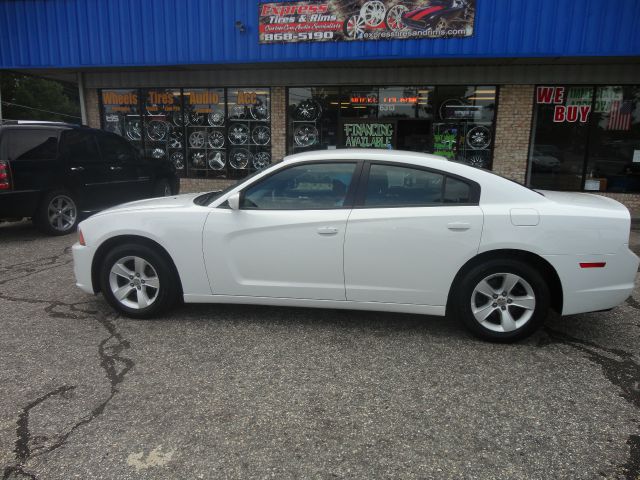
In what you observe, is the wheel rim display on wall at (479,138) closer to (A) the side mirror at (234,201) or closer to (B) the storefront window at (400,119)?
(B) the storefront window at (400,119)

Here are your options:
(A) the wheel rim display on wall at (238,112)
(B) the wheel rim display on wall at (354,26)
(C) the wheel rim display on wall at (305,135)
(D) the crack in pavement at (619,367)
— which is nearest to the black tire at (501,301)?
(D) the crack in pavement at (619,367)

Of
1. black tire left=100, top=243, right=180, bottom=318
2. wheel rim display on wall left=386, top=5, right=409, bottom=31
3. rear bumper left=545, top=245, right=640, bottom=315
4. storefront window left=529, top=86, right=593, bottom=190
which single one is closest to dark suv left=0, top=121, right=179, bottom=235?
black tire left=100, top=243, right=180, bottom=318

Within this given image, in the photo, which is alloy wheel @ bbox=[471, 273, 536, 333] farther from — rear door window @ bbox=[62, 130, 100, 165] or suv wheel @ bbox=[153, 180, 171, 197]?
suv wheel @ bbox=[153, 180, 171, 197]

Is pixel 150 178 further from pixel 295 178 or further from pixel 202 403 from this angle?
pixel 202 403

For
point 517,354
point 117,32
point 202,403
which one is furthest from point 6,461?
point 117,32

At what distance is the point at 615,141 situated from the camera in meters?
10.9

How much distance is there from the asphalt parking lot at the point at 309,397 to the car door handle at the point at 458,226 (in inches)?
37.0

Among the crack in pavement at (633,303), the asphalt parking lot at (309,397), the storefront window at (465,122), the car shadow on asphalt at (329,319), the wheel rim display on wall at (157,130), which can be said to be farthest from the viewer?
the wheel rim display on wall at (157,130)

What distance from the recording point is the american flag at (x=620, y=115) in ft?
35.2

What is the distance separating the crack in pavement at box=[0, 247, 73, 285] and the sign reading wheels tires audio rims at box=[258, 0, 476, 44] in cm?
630

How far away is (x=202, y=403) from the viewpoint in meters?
Result: 3.03

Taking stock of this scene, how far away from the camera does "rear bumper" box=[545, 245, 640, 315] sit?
368 cm

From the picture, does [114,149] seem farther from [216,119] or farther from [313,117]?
[313,117]

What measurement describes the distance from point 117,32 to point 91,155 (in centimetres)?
405
